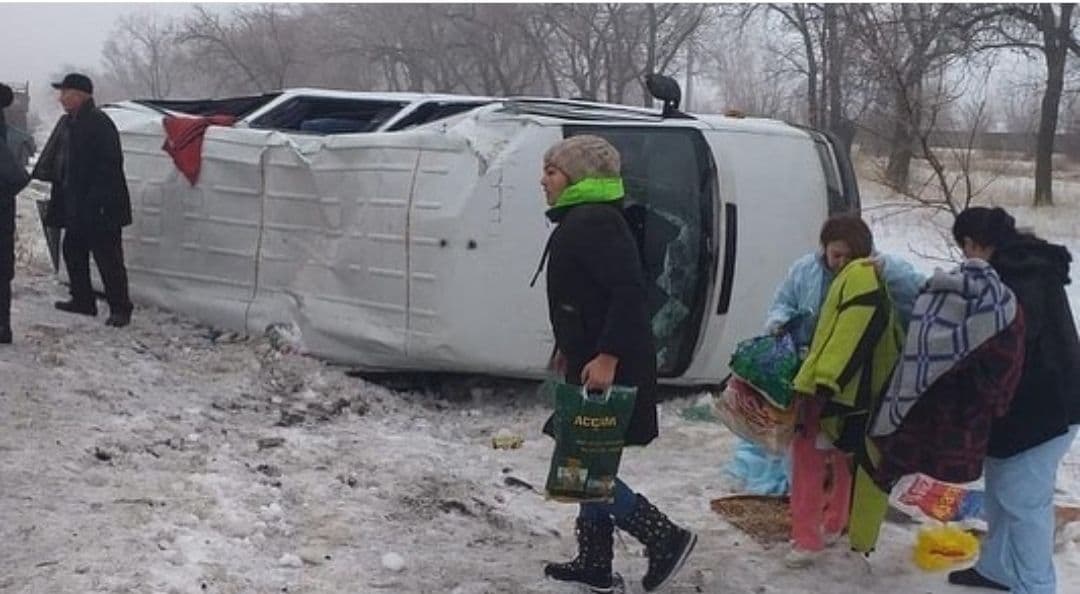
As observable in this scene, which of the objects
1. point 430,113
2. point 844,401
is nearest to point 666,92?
point 430,113

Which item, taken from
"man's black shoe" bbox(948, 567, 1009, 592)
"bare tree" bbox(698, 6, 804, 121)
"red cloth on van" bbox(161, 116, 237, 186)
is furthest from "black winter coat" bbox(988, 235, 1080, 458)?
"bare tree" bbox(698, 6, 804, 121)

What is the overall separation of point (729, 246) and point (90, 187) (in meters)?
3.60

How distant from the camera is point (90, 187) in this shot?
7633 millimetres

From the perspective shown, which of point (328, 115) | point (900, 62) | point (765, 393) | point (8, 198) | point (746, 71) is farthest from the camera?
point (746, 71)

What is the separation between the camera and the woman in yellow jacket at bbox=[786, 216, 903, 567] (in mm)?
4812

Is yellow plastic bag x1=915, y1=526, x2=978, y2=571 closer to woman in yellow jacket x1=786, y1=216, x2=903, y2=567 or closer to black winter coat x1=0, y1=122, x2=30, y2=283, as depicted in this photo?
woman in yellow jacket x1=786, y1=216, x2=903, y2=567

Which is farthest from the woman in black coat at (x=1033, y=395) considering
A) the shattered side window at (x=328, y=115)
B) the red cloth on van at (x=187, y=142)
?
the red cloth on van at (x=187, y=142)

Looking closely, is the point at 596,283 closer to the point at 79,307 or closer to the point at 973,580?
the point at 973,580

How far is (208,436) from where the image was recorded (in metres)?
5.95

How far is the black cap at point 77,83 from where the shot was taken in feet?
25.1

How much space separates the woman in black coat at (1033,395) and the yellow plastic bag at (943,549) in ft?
1.64

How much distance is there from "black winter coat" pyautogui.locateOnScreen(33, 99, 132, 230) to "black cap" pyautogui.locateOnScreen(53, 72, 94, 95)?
0.08m

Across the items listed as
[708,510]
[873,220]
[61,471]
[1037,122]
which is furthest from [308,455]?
[1037,122]

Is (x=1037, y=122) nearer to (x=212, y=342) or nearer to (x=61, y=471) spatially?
(x=212, y=342)
